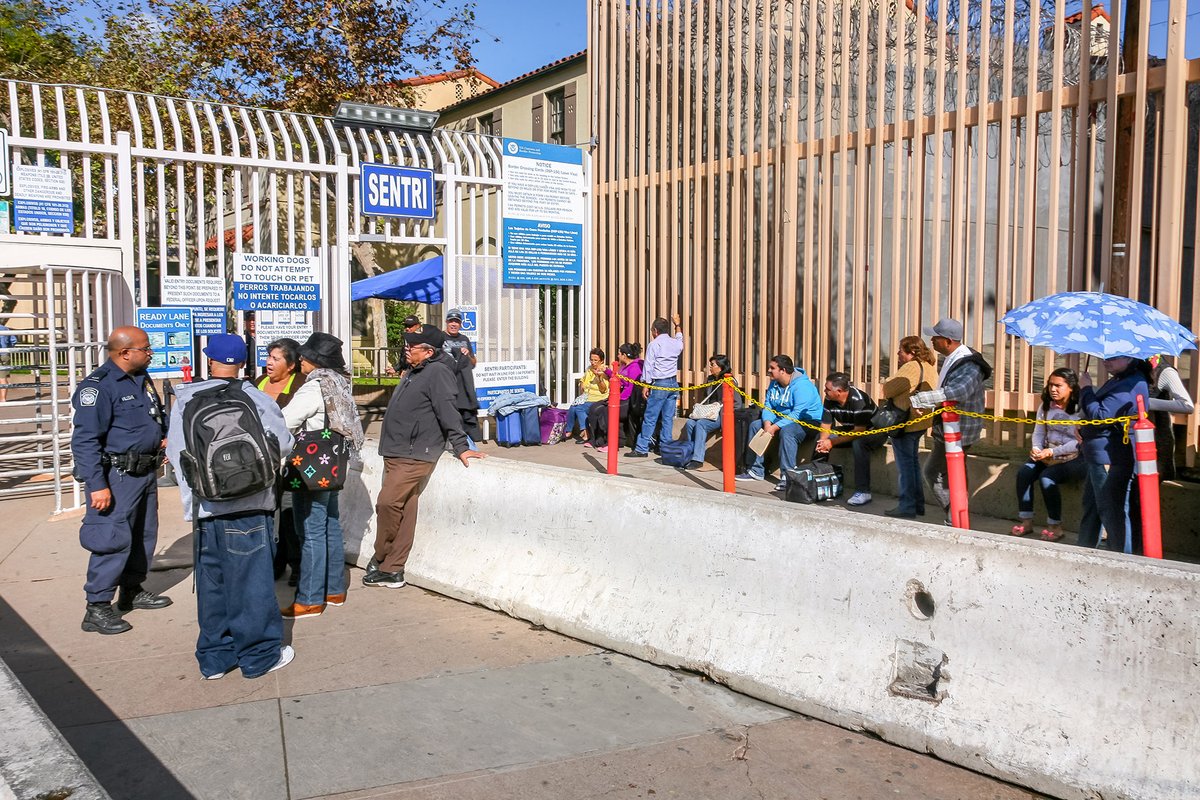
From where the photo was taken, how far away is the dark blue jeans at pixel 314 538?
233 inches

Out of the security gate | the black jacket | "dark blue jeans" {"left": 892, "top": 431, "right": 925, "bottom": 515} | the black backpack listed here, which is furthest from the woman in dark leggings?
the black backpack

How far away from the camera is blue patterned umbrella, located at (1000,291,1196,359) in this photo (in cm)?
574

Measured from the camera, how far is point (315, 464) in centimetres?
570

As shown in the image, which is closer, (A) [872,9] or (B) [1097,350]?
(B) [1097,350]

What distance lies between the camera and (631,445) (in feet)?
39.0

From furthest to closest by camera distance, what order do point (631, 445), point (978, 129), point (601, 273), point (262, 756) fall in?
point (601, 273) < point (631, 445) < point (978, 129) < point (262, 756)

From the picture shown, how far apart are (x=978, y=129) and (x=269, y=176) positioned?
7.56 m

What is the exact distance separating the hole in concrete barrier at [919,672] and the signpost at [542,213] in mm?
9159

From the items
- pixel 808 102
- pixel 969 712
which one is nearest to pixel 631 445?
pixel 808 102

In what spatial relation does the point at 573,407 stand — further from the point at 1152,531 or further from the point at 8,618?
the point at 1152,531

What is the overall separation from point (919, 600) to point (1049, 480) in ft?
12.9

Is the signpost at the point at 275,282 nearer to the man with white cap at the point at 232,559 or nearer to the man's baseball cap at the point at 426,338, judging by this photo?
the man's baseball cap at the point at 426,338

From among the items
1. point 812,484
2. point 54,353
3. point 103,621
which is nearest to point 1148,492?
point 812,484

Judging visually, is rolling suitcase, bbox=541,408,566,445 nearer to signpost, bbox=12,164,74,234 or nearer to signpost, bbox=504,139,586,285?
signpost, bbox=504,139,586,285
